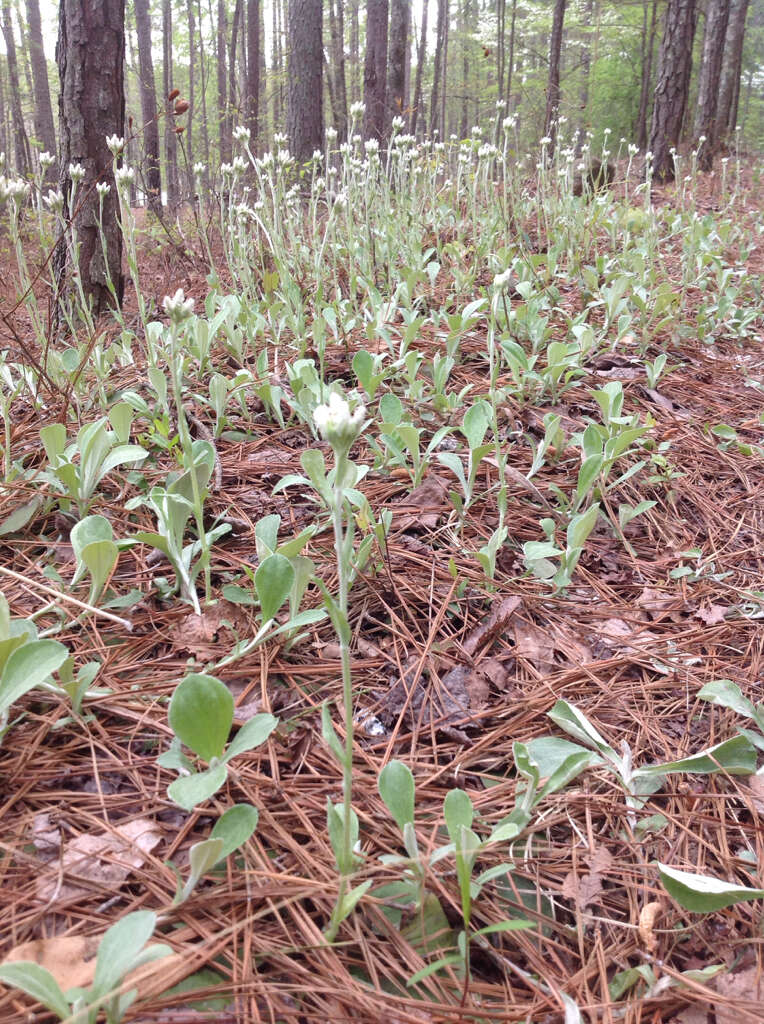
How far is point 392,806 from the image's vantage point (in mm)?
937

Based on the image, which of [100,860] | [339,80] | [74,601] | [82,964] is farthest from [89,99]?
[339,80]

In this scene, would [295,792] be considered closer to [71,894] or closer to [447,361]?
[71,894]

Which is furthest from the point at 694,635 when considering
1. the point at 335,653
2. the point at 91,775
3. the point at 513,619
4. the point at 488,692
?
the point at 91,775

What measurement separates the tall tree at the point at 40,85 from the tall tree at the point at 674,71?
366 inches

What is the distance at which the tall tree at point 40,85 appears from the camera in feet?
37.0

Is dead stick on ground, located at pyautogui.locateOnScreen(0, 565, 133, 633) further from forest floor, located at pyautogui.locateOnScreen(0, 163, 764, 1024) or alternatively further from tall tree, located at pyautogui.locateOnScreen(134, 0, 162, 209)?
tall tree, located at pyautogui.locateOnScreen(134, 0, 162, 209)

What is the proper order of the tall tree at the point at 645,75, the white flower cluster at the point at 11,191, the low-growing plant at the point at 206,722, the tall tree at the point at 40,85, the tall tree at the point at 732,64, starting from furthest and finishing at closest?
1. the tall tree at the point at 645,75
2. the tall tree at the point at 40,85
3. the tall tree at the point at 732,64
4. the white flower cluster at the point at 11,191
5. the low-growing plant at the point at 206,722

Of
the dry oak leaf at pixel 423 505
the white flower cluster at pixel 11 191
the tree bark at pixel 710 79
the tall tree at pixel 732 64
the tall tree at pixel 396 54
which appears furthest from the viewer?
the tall tree at pixel 732 64

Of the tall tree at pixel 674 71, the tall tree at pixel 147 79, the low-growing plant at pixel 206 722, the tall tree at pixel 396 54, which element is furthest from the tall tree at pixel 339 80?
the low-growing plant at pixel 206 722

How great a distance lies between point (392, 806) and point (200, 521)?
0.77m

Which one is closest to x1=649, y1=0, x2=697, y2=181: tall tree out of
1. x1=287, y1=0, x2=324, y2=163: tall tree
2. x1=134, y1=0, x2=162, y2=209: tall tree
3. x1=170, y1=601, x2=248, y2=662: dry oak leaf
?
x1=287, y1=0, x2=324, y2=163: tall tree

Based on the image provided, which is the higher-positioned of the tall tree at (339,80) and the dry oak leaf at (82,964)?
the tall tree at (339,80)

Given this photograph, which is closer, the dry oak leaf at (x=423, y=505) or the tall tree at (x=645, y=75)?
the dry oak leaf at (x=423, y=505)

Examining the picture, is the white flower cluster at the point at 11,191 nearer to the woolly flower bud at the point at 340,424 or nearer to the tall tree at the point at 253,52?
the woolly flower bud at the point at 340,424
